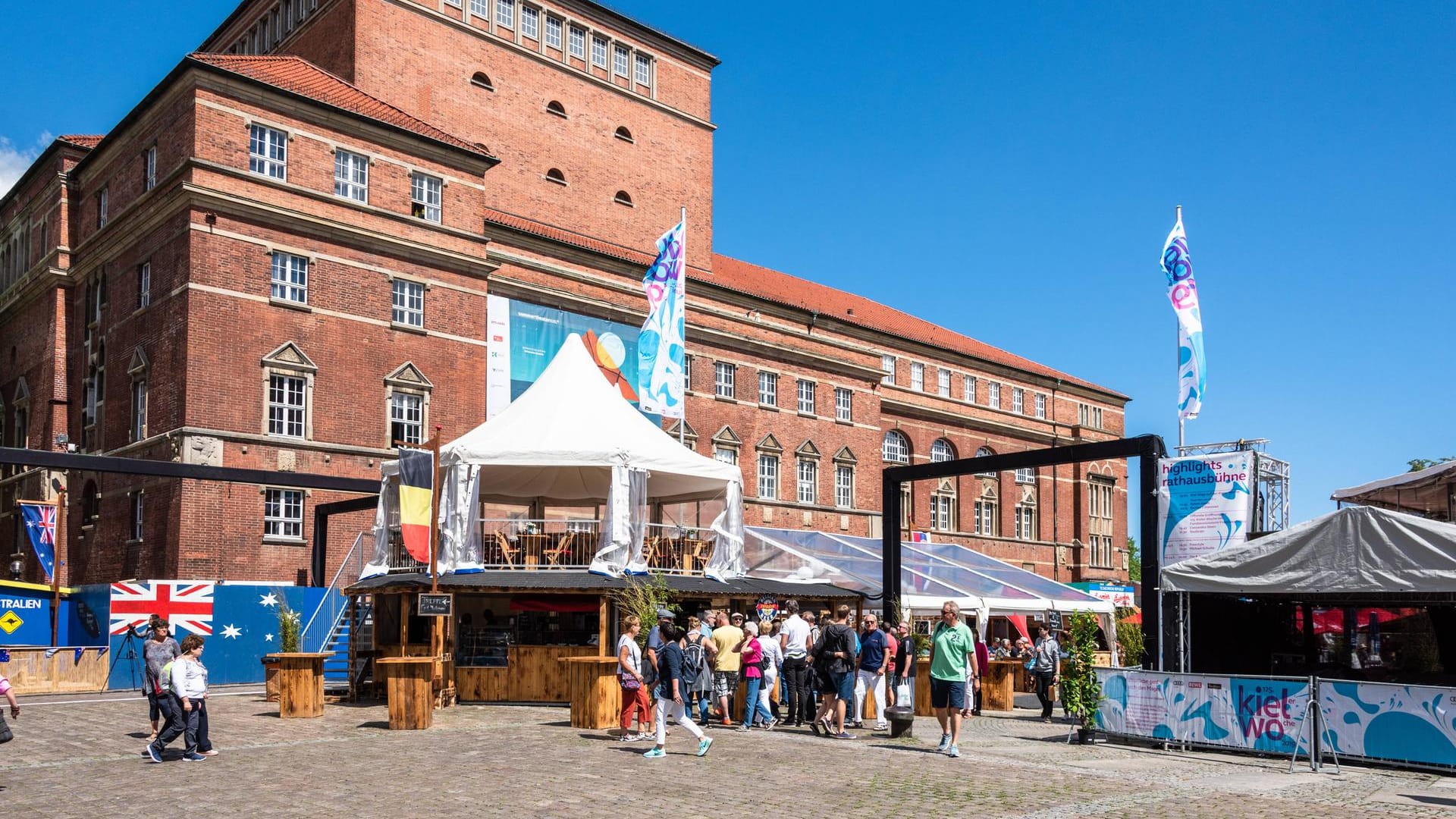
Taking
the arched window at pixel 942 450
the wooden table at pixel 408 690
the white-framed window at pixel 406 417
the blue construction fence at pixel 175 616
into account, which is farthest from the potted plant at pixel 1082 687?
the arched window at pixel 942 450

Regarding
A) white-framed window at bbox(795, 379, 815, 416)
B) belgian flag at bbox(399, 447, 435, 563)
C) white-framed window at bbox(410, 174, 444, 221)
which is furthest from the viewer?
white-framed window at bbox(795, 379, 815, 416)

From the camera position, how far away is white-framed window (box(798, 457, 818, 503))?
54312 millimetres

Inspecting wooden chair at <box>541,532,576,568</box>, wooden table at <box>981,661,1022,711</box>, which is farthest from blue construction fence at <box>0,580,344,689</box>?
wooden table at <box>981,661,1022,711</box>

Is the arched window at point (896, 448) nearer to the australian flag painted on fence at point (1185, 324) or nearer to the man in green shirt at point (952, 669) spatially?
the australian flag painted on fence at point (1185, 324)

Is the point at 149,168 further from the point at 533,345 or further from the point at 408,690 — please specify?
the point at 408,690

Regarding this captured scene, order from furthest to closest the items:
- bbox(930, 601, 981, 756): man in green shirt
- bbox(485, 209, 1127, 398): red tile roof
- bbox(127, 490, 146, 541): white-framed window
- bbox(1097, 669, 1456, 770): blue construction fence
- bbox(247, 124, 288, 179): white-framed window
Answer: bbox(485, 209, 1127, 398): red tile roof < bbox(247, 124, 288, 179): white-framed window < bbox(127, 490, 146, 541): white-framed window < bbox(930, 601, 981, 756): man in green shirt < bbox(1097, 669, 1456, 770): blue construction fence

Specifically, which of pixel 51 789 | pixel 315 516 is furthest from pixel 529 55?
pixel 51 789

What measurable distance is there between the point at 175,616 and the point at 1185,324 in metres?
23.2

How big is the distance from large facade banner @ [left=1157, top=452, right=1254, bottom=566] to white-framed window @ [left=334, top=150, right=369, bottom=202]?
26.6 m

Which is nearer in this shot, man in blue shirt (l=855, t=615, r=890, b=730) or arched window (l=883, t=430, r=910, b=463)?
man in blue shirt (l=855, t=615, r=890, b=730)

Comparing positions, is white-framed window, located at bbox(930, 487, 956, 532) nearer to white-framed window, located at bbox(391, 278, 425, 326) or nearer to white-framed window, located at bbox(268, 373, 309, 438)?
white-framed window, located at bbox(391, 278, 425, 326)

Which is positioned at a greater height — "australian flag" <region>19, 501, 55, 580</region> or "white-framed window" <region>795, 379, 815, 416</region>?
"white-framed window" <region>795, 379, 815, 416</region>

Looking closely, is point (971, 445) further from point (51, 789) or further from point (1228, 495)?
point (51, 789)

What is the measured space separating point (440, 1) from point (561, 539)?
85.1ft
